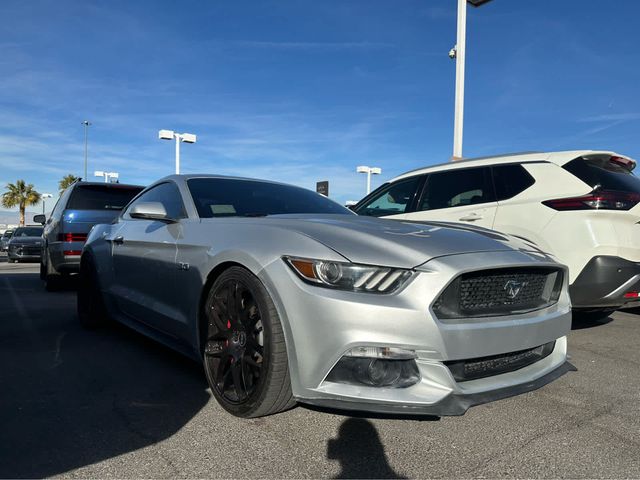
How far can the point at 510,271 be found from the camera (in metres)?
2.57

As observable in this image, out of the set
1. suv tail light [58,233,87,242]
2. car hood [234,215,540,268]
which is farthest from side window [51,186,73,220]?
car hood [234,215,540,268]

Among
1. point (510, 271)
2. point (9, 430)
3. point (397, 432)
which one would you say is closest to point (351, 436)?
point (397, 432)

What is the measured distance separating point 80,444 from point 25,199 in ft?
203

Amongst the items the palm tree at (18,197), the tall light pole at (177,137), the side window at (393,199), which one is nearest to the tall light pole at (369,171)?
the tall light pole at (177,137)

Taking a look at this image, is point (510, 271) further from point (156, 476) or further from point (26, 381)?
point (26, 381)

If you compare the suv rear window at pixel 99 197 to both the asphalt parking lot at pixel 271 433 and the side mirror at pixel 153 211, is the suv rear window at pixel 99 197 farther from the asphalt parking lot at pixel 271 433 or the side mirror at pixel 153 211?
the side mirror at pixel 153 211

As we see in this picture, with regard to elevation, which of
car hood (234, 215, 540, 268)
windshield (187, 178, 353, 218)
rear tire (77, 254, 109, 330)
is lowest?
rear tire (77, 254, 109, 330)

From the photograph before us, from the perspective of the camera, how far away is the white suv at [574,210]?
4.14 metres

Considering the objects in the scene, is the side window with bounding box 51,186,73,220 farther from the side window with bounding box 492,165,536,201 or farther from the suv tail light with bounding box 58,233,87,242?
the side window with bounding box 492,165,536,201

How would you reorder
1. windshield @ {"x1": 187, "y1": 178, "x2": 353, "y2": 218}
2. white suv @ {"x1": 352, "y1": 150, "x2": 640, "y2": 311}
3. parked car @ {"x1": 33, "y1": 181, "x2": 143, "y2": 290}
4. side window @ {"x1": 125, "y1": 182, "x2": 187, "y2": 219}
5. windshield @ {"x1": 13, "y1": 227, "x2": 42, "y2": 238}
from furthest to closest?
windshield @ {"x1": 13, "y1": 227, "x2": 42, "y2": 238}
parked car @ {"x1": 33, "y1": 181, "x2": 143, "y2": 290}
white suv @ {"x1": 352, "y1": 150, "x2": 640, "y2": 311}
side window @ {"x1": 125, "y1": 182, "x2": 187, "y2": 219}
windshield @ {"x1": 187, "y1": 178, "x2": 353, "y2": 218}

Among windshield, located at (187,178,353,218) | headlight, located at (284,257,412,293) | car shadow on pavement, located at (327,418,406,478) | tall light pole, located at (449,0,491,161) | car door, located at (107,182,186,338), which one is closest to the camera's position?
car shadow on pavement, located at (327,418,406,478)

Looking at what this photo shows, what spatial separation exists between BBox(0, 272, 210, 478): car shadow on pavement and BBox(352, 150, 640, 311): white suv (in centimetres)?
317

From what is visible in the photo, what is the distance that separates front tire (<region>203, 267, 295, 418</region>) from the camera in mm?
2389

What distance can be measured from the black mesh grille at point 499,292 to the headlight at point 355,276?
219 mm
